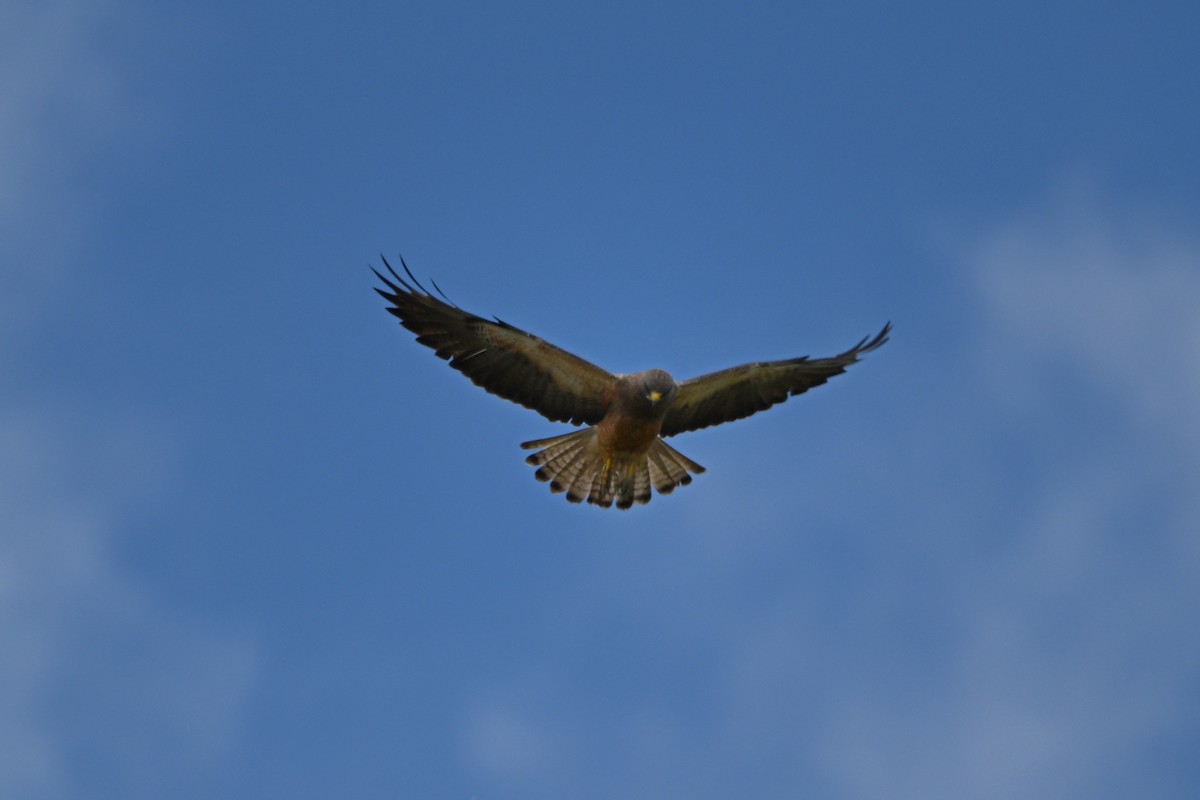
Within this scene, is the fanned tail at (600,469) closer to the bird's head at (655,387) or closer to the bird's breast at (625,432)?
the bird's breast at (625,432)

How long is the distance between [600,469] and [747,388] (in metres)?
1.65

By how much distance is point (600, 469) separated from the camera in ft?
63.0

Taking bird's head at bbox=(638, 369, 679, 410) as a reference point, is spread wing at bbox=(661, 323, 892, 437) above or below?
above

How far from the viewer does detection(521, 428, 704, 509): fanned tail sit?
62.7 feet

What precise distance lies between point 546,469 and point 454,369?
5.98 ft

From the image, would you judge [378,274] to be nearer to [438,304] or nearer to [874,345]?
[438,304]

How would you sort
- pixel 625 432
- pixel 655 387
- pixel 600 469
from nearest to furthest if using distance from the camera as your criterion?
pixel 655 387 → pixel 625 432 → pixel 600 469

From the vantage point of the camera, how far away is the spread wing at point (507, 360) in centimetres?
1777

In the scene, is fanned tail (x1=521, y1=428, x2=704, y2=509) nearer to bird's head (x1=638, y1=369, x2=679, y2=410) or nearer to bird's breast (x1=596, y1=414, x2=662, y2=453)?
bird's breast (x1=596, y1=414, x2=662, y2=453)

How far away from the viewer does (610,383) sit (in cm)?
1839

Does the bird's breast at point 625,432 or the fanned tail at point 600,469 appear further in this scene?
the fanned tail at point 600,469

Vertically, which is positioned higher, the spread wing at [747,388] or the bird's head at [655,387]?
the spread wing at [747,388]

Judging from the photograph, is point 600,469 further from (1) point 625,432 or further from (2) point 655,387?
(2) point 655,387

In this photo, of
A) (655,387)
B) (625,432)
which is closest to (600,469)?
(625,432)
